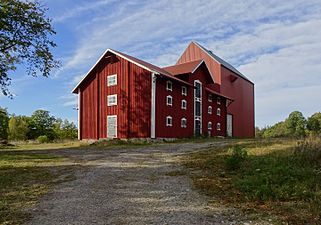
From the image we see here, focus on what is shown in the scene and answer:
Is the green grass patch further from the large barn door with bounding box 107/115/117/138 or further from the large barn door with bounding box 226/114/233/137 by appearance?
the large barn door with bounding box 226/114/233/137

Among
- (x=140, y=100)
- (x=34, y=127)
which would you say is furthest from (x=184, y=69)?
(x=34, y=127)

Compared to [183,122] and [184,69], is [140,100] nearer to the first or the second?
[183,122]

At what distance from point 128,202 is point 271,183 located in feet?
10.6

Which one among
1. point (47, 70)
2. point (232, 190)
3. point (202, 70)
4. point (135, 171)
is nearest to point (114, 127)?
point (47, 70)

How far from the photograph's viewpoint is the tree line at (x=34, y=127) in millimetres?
58656

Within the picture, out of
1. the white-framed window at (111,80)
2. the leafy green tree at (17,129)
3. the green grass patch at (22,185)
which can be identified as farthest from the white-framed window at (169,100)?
the leafy green tree at (17,129)

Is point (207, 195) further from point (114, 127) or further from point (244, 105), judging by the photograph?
point (244, 105)

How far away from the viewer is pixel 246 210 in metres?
6.02

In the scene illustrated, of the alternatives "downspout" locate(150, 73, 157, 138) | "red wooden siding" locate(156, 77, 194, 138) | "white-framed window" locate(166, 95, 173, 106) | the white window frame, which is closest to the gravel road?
"downspout" locate(150, 73, 157, 138)

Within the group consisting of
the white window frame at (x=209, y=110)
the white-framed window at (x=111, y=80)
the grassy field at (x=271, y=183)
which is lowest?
the grassy field at (x=271, y=183)

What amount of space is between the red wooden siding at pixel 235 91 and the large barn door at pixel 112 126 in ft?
51.8

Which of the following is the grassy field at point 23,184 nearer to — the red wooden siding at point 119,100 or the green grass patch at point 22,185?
the green grass patch at point 22,185

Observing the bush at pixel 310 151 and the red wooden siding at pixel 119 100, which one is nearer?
the bush at pixel 310 151

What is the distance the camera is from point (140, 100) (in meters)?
27.1
